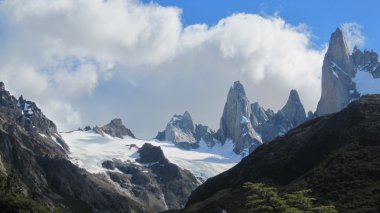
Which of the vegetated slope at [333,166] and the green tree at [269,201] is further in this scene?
the vegetated slope at [333,166]

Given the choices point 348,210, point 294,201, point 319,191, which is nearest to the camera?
point 294,201

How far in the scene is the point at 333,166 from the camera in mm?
153625

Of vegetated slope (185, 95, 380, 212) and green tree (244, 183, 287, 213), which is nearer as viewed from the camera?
green tree (244, 183, 287, 213)

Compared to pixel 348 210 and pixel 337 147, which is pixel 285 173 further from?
pixel 348 210

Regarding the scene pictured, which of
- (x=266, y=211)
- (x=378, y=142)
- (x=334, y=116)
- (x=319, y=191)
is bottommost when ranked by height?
(x=266, y=211)

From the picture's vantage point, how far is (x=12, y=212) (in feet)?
431

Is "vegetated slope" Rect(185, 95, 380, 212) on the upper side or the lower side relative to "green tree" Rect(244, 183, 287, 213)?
upper

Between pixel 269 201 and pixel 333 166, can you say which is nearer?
pixel 269 201

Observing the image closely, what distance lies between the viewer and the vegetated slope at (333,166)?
130125 mm

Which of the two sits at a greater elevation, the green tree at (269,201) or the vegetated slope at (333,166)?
the vegetated slope at (333,166)

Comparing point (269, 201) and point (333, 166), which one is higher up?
point (333, 166)

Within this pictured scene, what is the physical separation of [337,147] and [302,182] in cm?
2221

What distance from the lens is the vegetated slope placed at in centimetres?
13012

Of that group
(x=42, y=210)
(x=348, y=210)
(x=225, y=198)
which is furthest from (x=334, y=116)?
(x=42, y=210)
